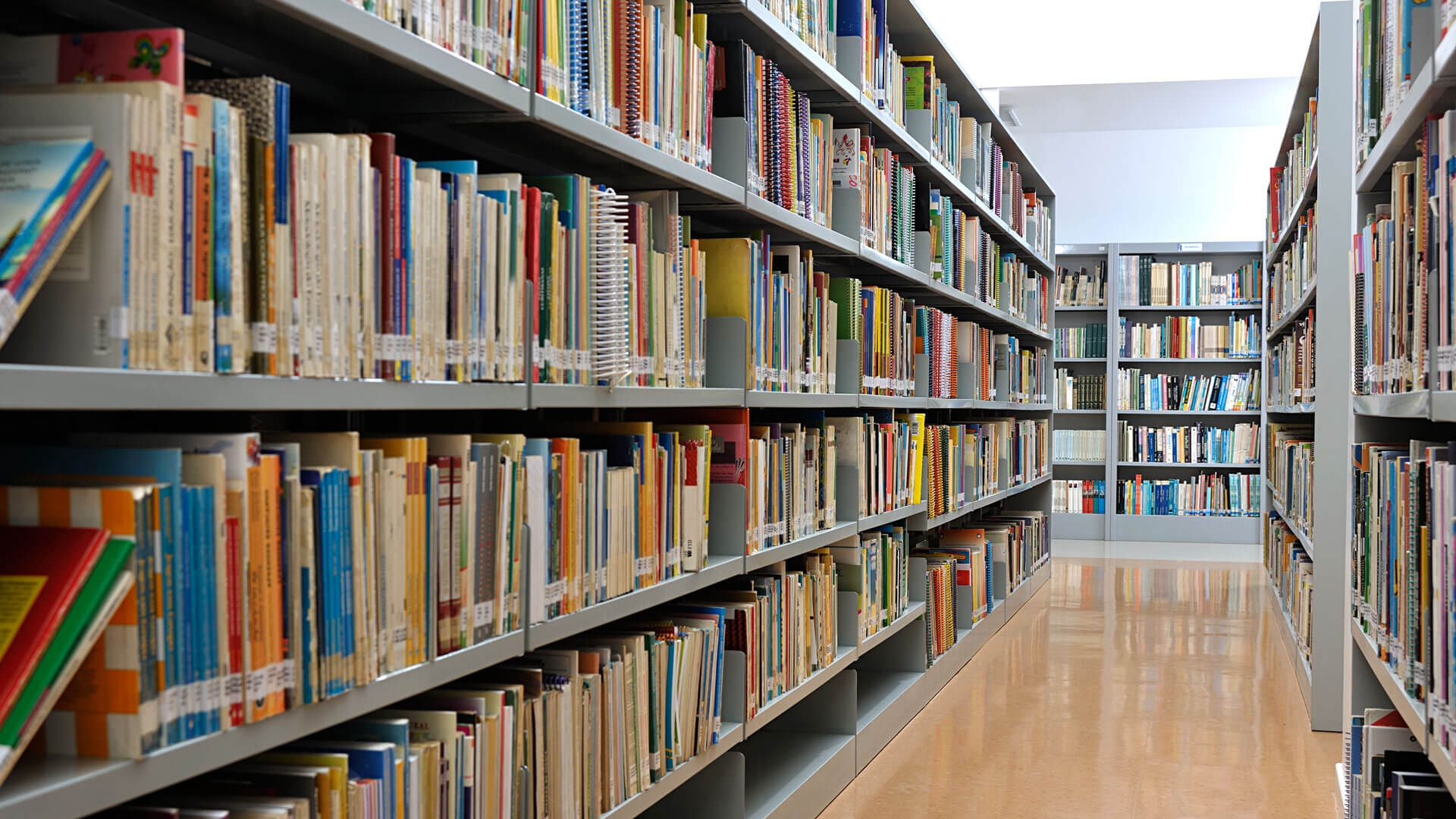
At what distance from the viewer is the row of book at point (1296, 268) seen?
4.69 meters

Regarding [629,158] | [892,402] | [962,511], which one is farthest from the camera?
[962,511]

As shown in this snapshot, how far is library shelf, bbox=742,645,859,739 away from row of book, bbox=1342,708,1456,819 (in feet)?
3.85

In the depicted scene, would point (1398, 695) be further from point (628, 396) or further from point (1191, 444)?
point (1191, 444)

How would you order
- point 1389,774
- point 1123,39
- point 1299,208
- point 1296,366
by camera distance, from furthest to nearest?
point 1123,39 → point 1296,366 → point 1299,208 → point 1389,774

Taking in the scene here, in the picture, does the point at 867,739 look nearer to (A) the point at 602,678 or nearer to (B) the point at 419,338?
(A) the point at 602,678

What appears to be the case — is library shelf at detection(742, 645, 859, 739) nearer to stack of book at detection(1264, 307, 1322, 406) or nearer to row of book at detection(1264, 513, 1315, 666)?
row of book at detection(1264, 513, 1315, 666)

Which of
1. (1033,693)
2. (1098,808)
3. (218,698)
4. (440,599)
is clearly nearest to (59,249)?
(218,698)

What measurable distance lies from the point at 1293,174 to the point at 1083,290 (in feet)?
14.6

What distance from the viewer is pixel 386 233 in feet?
4.87

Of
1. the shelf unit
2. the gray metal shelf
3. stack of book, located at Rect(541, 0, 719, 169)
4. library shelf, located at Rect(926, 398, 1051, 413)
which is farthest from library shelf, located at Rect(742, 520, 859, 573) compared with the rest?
the gray metal shelf

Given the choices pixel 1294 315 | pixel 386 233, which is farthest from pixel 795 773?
pixel 1294 315

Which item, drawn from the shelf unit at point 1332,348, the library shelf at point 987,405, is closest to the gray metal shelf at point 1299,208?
the shelf unit at point 1332,348

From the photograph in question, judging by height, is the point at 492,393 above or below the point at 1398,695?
above

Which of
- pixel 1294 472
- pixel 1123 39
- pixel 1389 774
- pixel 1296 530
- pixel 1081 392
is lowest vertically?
pixel 1389 774
